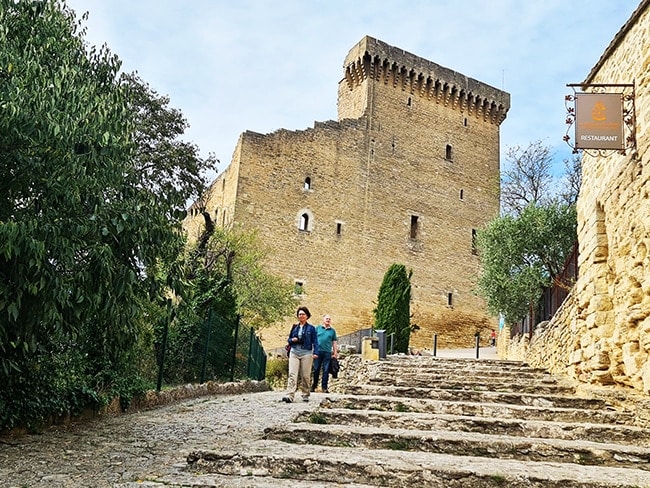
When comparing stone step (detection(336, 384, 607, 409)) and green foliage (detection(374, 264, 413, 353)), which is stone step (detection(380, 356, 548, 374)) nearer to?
stone step (detection(336, 384, 607, 409))

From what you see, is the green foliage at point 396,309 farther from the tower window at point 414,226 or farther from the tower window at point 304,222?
the tower window at point 414,226

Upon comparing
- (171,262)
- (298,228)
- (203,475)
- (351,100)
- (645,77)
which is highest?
(351,100)

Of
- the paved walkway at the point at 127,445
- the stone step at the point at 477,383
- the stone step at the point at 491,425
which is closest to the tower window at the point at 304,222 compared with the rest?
the stone step at the point at 477,383

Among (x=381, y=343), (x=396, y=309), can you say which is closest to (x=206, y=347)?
(x=381, y=343)

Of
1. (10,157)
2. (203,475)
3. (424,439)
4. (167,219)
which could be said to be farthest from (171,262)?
(424,439)

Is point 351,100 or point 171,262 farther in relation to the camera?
point 351,100

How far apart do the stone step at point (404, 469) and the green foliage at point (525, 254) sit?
12640 mm

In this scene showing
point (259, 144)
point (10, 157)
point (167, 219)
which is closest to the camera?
point (10, 157)

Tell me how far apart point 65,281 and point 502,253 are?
14.3 meters

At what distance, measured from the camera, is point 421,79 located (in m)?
30.6

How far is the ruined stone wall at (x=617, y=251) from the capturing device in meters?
5.90

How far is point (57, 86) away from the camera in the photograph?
5.03 metres

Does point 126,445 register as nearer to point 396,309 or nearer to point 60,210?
point 60,210

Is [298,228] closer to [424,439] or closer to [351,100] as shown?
[351,100]
